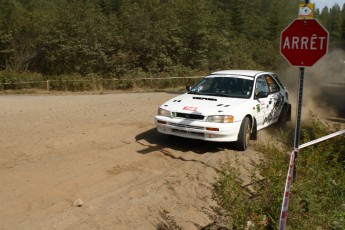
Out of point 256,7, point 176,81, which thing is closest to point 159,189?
point 176,81

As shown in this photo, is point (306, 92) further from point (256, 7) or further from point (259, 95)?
point (256, 7)

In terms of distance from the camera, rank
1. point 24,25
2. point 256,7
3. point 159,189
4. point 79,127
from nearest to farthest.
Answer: point 159,189
point 79,127
point 24,25
point 256,7

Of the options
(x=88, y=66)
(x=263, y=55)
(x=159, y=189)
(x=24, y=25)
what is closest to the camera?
(x=159, y=189)

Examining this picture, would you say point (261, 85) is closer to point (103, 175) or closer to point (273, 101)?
point (273, 101)

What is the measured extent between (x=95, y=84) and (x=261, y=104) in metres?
14.7

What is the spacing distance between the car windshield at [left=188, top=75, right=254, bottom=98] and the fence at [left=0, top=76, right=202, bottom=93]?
13.4 metres

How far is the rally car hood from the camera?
293 inches

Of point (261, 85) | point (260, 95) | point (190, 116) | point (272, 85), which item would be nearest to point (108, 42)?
point (272, 85)

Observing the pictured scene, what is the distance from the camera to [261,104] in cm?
845

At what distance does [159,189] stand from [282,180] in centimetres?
182

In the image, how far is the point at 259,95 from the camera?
8273 millimetres

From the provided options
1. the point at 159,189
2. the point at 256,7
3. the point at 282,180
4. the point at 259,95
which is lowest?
the point at 159,189

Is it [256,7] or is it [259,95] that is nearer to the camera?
→ [259,95]

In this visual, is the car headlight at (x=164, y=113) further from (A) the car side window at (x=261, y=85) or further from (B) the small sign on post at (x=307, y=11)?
(B) the small sign on post at (x=307, y=11)
